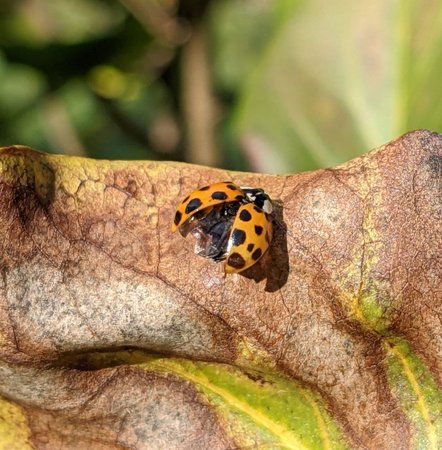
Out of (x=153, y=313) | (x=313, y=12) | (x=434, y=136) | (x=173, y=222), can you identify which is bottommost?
(x=153, y=313)

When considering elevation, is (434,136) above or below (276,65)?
below

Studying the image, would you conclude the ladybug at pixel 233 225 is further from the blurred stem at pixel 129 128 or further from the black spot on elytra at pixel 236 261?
the blurred stem at pixel 129 128

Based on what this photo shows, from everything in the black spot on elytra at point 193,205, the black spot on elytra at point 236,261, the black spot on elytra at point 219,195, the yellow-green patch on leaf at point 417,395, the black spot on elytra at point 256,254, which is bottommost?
the yellow-green patch on leaf at point 417,395

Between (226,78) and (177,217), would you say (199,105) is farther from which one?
(177,217)

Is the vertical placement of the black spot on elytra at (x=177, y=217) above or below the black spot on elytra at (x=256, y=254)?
above

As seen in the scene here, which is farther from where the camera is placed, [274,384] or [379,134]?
[379,134]

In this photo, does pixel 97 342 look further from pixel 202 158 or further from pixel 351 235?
pixel 202 158

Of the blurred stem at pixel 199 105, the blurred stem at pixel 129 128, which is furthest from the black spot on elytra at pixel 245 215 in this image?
the blurred stem at pixel 129 128

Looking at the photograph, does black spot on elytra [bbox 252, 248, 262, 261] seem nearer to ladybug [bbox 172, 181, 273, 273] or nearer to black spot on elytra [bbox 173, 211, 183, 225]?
ladybug [bbox 172, 181, 273, 273]

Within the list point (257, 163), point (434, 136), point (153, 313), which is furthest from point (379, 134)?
point (153, 313)
